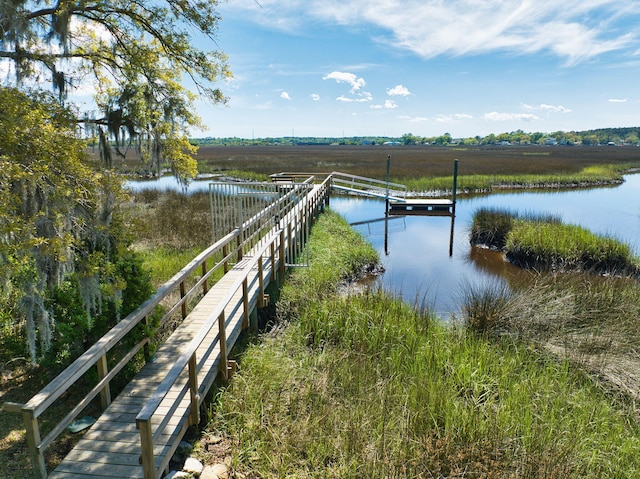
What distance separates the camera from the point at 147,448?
3057mm

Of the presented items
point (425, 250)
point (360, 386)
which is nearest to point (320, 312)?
point (360, 386)

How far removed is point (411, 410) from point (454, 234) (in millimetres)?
13857

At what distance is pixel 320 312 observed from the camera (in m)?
6.88

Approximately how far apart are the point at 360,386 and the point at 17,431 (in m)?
3.38

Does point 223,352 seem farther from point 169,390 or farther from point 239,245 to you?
point 239,245

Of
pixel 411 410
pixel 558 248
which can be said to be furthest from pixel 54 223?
pixel 558 248

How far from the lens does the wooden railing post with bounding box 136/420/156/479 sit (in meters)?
2.97

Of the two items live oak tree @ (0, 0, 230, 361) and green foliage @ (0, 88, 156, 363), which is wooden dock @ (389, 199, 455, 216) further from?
green foliage @ (0, 88, 156, 363)

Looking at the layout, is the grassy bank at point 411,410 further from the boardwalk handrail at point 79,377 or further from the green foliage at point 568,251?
the green foliage at point 568,251

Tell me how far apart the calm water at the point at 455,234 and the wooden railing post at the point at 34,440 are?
5.56 metres

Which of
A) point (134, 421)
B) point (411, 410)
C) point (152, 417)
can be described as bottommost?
point (411, 410)

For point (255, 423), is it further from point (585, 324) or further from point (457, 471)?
point (585, 324)

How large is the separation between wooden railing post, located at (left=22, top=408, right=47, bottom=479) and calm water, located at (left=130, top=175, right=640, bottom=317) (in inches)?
223

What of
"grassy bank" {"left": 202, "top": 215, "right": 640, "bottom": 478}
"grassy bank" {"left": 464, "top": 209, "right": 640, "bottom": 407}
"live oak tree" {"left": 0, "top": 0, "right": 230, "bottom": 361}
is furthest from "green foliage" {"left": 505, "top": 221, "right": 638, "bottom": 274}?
"live oak tree" {"left": 0, "top": 0, "right": 230, "bottom": 361}
